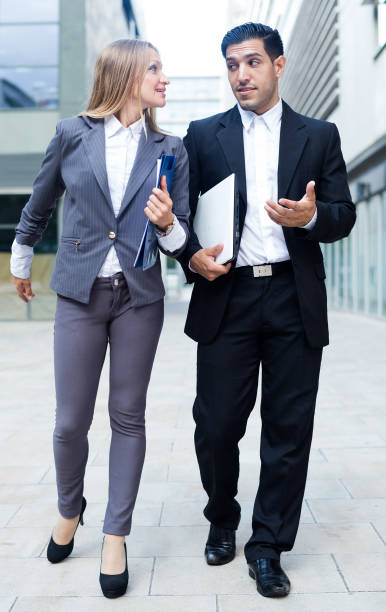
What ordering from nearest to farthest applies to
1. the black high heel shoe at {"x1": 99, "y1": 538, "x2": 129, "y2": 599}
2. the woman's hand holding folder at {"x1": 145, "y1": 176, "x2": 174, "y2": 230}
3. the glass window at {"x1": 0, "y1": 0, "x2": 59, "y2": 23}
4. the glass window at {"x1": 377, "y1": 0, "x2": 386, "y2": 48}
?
1. the woman's hand holding folder at {"x1": 145, "y1": 176, "x2": 174, "y2": 230}
2. the black high heel shoe at {"x1": 99, "y1": 538, "x2": 129, "y2": 599}
3. the glass window at {"x1": 377, "y1": 0, "x2": 386, "y2": 48}
4. the glass window at {"x1": 0, "y1": 0, "x2": 59, "y2": 23}

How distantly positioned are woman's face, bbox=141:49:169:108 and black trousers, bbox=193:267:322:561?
0.72 m

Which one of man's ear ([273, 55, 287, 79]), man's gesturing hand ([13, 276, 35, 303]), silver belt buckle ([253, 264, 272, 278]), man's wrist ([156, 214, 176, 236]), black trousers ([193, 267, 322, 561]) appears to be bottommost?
black trousers ([193, 267, 322, 561])

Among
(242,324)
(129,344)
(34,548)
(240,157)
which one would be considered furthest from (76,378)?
(240,157)

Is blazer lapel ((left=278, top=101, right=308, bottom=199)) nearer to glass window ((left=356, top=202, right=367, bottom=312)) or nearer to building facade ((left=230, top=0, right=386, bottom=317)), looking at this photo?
building facade ((left=230, top=0, right=386, bottom=317))

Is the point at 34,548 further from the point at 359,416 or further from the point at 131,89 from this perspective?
the point at 359,416

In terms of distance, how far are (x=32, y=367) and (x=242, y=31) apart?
692 cm

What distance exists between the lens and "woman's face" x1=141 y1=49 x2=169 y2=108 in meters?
2.65

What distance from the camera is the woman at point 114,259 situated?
2629 millimetres

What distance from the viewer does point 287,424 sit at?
277 centimetres

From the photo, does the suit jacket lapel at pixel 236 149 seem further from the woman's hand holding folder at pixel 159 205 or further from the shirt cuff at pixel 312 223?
the woman's hand holding folder at pixel 159 205

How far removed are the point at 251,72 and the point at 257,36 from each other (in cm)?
14

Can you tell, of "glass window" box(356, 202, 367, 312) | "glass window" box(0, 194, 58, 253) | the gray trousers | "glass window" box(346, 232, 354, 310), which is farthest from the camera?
"glass window" box(346, 232, 354, 310)

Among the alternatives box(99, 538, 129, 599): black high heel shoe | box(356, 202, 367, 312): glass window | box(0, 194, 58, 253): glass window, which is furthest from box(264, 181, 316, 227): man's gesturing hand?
box(356, 202, 367, 312): glass window

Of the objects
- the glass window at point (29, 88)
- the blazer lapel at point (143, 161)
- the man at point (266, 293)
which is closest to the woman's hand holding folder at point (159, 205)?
the blazer lapel at point (143, 161)
